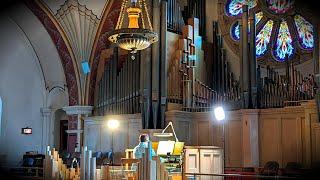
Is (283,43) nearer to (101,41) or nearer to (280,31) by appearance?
(280,31)

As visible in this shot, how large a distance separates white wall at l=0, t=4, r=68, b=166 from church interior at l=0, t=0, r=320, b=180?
1.5 inches

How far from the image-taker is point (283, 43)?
52.2ft

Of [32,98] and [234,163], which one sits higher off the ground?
[32,98]

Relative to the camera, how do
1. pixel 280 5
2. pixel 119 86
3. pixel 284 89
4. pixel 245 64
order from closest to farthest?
pixel 284 89, pixel 245 64, pixel 280 5, pixel 119 86

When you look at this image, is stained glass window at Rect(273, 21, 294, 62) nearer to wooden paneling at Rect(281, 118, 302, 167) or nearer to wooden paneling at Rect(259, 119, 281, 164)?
wooden paneling at Rect(259, 119, 281, 164)

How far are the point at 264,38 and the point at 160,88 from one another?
376cm

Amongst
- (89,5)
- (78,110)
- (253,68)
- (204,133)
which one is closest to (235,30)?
(253,68)

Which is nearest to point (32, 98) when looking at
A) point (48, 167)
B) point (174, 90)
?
point (174, 90)

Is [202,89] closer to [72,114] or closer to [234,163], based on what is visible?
[234,163]

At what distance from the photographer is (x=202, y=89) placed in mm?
15492

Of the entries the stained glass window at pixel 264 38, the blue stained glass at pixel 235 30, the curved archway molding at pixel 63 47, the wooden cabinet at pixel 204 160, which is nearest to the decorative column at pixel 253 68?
the stained glass window at pixel 264 38

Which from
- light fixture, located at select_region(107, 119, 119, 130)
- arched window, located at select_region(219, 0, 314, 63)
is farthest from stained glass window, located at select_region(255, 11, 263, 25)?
light fixture, located at select_region(107, 119, 119, 130)

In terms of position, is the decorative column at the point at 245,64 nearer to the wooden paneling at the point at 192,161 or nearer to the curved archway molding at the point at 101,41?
the wooden paneling at the point at 192,161

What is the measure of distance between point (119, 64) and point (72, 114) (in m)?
2.85
